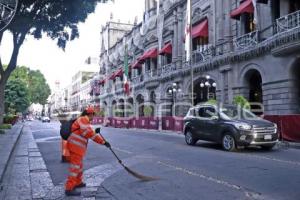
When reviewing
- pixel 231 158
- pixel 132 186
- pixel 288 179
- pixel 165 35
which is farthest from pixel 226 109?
pixel 165 35

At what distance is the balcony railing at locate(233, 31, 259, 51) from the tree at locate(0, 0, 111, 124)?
39.7 ft

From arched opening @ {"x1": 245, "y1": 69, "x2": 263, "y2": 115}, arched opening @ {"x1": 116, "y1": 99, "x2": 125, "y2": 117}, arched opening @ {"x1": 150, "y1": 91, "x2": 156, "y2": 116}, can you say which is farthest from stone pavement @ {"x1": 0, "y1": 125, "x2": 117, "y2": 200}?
arched opening @ {"x1": 116, "y1": 99, "x2": 125, "y2": 117}

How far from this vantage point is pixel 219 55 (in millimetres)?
29203

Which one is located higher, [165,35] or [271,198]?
[165,35]

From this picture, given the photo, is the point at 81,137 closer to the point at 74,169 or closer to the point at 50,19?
the point at 74,169

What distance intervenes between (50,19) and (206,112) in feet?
29.1

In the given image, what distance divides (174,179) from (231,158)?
382 centimetres

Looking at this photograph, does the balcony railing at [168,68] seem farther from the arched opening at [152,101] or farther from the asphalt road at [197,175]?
the asphalt road at [197,175]

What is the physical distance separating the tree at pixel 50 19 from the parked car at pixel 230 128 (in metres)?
6.88

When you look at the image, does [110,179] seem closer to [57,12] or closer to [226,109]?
[226,109]

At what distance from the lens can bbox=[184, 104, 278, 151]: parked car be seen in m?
13.2

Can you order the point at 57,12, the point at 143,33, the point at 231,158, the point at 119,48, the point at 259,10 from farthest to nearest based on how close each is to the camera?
the point at 119,48, the point at 143,33, the point at 259,10, the point at 57,12, the point at 231,158

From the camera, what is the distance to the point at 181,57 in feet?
120

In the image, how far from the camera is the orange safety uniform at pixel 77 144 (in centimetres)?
670
